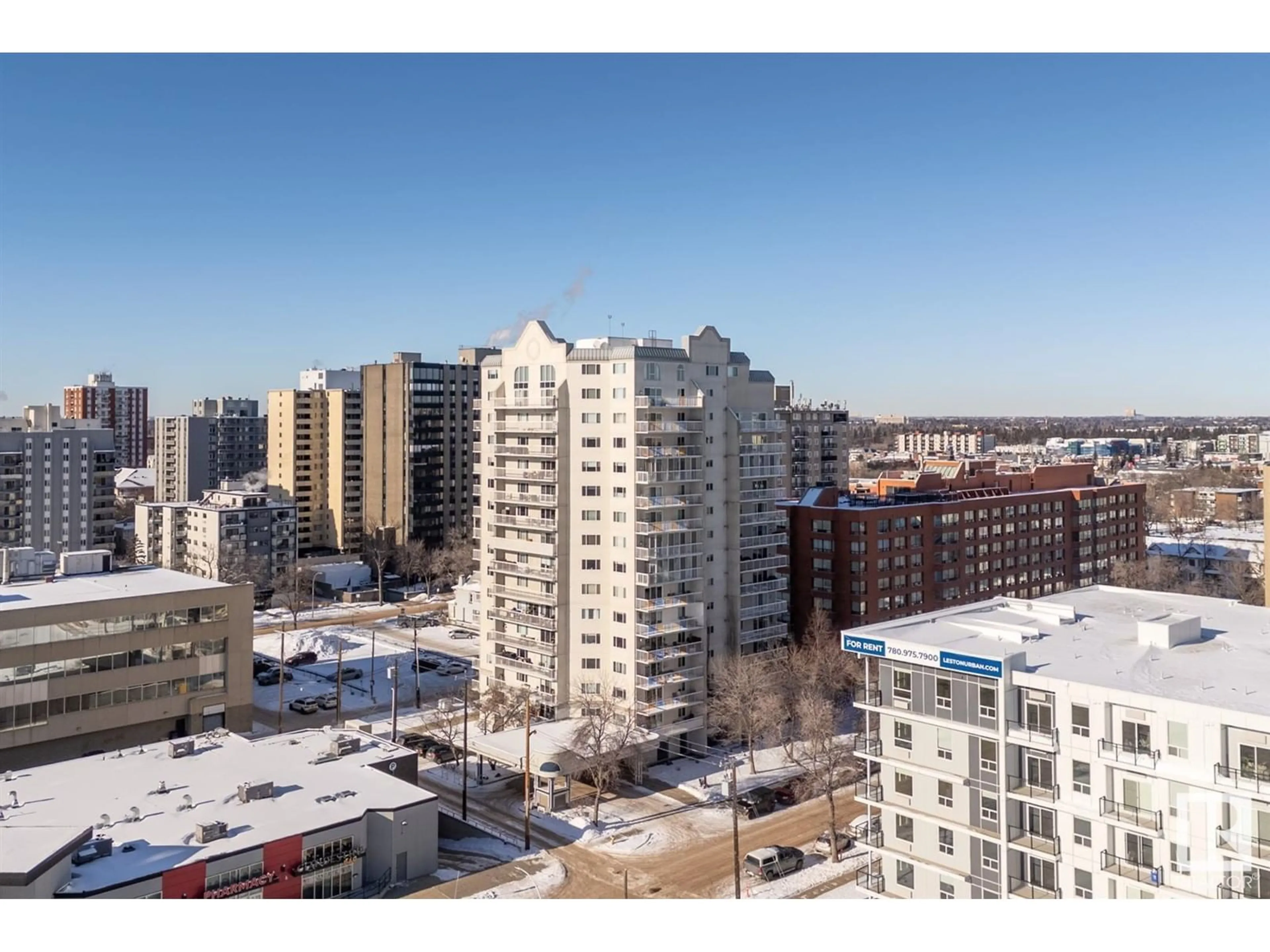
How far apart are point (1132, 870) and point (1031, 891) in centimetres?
100

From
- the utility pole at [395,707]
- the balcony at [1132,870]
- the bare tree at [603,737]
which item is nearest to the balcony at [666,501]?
the bare tree at [603,737]

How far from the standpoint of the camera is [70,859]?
10.2 meters

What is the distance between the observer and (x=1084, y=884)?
27.1ft

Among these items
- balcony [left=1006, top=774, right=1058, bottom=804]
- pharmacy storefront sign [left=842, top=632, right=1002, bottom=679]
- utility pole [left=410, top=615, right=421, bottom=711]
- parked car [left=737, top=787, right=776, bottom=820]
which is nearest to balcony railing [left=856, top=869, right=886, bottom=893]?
balcony [left=1006, top=774, right=1058, bottom=804]

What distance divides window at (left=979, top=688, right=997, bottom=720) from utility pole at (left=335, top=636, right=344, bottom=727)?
516 inches

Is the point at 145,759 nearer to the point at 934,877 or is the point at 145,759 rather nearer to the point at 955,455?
the point at 934,877

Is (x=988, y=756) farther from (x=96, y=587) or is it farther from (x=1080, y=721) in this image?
→ (x=96, y=587)

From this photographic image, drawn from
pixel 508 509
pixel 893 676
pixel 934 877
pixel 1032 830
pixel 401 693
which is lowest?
pixel 401 693

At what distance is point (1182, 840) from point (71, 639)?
48.9ft

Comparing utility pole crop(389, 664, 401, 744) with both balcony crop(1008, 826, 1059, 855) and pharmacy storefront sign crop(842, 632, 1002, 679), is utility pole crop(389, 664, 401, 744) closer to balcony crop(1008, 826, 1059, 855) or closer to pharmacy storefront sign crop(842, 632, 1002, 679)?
pharmacy storefront sign crop(842, 632, 1002, 679)

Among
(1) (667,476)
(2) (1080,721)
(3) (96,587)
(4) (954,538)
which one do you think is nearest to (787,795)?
(1) (667,476)

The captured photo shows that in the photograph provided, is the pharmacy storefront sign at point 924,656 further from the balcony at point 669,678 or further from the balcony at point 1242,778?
the balcony at point 669,678

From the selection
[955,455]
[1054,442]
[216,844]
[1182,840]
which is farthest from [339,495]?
[1054,442]

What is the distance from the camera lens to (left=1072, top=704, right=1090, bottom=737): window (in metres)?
8.30
